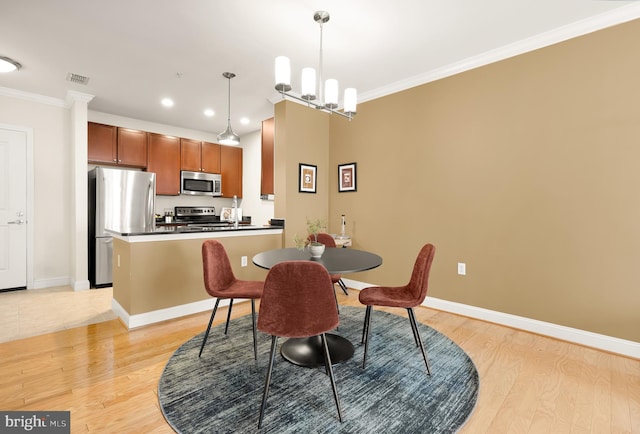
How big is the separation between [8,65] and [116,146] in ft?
5.38

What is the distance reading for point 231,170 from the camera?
19.6 feet

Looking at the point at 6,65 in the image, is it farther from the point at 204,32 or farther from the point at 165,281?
the point at 165,281

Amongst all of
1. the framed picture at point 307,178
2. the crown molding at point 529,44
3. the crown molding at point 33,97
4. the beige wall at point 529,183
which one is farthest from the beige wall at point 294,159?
the crown molding at point 33,97

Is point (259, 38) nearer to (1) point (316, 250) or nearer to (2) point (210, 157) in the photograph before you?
(1) point (316, 250)

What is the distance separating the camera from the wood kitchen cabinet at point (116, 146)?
14.8 ft

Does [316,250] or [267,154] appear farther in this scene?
[267,154]

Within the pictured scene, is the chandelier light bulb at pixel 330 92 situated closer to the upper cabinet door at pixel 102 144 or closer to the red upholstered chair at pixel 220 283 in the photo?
the red upholstered chair at pixel 220 283

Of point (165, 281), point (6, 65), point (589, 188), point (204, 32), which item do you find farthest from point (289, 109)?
point (589, 188)

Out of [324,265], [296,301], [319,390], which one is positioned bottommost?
[319,390]

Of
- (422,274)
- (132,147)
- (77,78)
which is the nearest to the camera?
(422,274)

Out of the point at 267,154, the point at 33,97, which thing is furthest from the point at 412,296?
the point at 33,97

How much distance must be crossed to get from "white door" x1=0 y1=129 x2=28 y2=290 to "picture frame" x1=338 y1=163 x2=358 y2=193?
4304mm

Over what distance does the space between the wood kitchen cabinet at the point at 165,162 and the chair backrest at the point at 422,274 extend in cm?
452

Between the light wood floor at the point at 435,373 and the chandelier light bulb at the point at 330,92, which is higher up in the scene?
the chandelier light bulb at the point at 330,92
